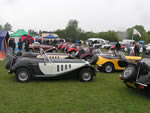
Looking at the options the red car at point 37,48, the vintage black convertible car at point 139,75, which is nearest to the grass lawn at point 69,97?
the vintage black convertible car at point 139,75

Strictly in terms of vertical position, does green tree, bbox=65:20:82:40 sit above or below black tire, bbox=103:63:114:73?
above

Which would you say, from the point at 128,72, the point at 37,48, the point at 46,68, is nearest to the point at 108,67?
the point at 128,72

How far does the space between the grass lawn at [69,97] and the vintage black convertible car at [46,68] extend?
1.03 feet

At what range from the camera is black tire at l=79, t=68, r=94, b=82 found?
23.8 feet

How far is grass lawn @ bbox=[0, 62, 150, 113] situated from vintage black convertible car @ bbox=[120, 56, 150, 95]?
0.45 metres

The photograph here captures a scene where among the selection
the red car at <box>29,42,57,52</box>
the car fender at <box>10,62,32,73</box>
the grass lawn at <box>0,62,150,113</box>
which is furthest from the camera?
the red car at <box>29,42,57,52</box>

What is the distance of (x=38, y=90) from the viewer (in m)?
6.00

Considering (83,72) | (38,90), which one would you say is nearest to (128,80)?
(83,72)

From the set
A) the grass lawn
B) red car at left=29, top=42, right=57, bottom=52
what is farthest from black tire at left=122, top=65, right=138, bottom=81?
red car at left=29, top=42, right=57, bottom=52

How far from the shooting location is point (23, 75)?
273 inches

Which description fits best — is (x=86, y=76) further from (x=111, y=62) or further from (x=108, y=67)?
(x=111, y=62)

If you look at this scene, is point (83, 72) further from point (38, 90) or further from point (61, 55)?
point (61, 55)

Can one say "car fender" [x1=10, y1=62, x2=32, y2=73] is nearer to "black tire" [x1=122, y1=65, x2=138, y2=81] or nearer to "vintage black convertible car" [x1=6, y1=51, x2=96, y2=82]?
"vintage black convertible car" [x1=6, y1=51, x2=96, y2=82]

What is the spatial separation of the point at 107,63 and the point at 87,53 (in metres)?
3.34
